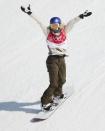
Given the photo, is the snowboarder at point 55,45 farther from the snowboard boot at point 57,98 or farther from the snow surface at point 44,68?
the snow surface at point 44,68

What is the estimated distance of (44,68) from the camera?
14.3m

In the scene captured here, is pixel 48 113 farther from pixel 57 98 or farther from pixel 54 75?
pixel 54 75

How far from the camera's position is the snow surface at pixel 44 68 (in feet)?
37.5

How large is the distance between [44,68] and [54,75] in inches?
110

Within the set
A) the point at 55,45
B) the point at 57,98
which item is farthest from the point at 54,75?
the point at 57,98

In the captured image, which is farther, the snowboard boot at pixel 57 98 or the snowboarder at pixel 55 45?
the snowboard boot at pixel 57 98

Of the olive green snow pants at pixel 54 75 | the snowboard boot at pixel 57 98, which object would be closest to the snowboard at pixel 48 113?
the snowboard boot at pixel 57 98

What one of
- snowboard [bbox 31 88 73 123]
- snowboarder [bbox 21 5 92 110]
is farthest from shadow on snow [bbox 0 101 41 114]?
snowboarder [bbox 21 5 92 110]

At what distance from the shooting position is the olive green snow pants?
11.5 meters

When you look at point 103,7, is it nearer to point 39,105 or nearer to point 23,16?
point 23,16

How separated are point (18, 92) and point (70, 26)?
2.35 metres

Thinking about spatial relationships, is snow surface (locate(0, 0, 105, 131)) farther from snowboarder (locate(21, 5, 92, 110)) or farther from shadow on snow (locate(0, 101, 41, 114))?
snowboarder (locate(21, 5, 92, 110))

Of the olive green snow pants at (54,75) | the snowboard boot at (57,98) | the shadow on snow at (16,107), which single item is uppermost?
the olive green snow pants at (54,75)

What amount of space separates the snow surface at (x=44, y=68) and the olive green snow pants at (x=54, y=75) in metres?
0.39
